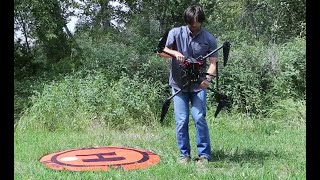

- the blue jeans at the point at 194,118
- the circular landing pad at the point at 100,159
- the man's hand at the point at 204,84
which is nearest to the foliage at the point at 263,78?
the circular landing pad at the point at 100,159

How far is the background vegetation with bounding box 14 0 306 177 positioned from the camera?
712cm

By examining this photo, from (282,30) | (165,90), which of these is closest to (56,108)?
(165,90)

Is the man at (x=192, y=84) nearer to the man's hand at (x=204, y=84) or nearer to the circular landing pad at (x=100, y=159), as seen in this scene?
the man's hand at (x=204, y=84)

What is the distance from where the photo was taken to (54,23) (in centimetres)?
987

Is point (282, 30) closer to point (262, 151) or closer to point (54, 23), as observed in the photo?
point (54, 23)

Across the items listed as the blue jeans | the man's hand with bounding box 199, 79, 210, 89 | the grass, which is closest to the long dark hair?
the man's hand with bounding box 199, 79, 210, 89

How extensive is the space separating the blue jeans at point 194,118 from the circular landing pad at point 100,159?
36 centimetres

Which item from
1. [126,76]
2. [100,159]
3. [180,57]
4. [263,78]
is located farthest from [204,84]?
[263,78]

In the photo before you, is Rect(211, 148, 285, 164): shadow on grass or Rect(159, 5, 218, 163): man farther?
Rect(211, 148, 285, 164): shadow on grass

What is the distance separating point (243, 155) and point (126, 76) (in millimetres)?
4016

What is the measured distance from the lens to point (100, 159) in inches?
178

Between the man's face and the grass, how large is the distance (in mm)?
1296

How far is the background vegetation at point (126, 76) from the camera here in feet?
23.4

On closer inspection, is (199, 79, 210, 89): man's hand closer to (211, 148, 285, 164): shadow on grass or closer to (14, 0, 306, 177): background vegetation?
(211, 148, 285, 164): shadow on grass
